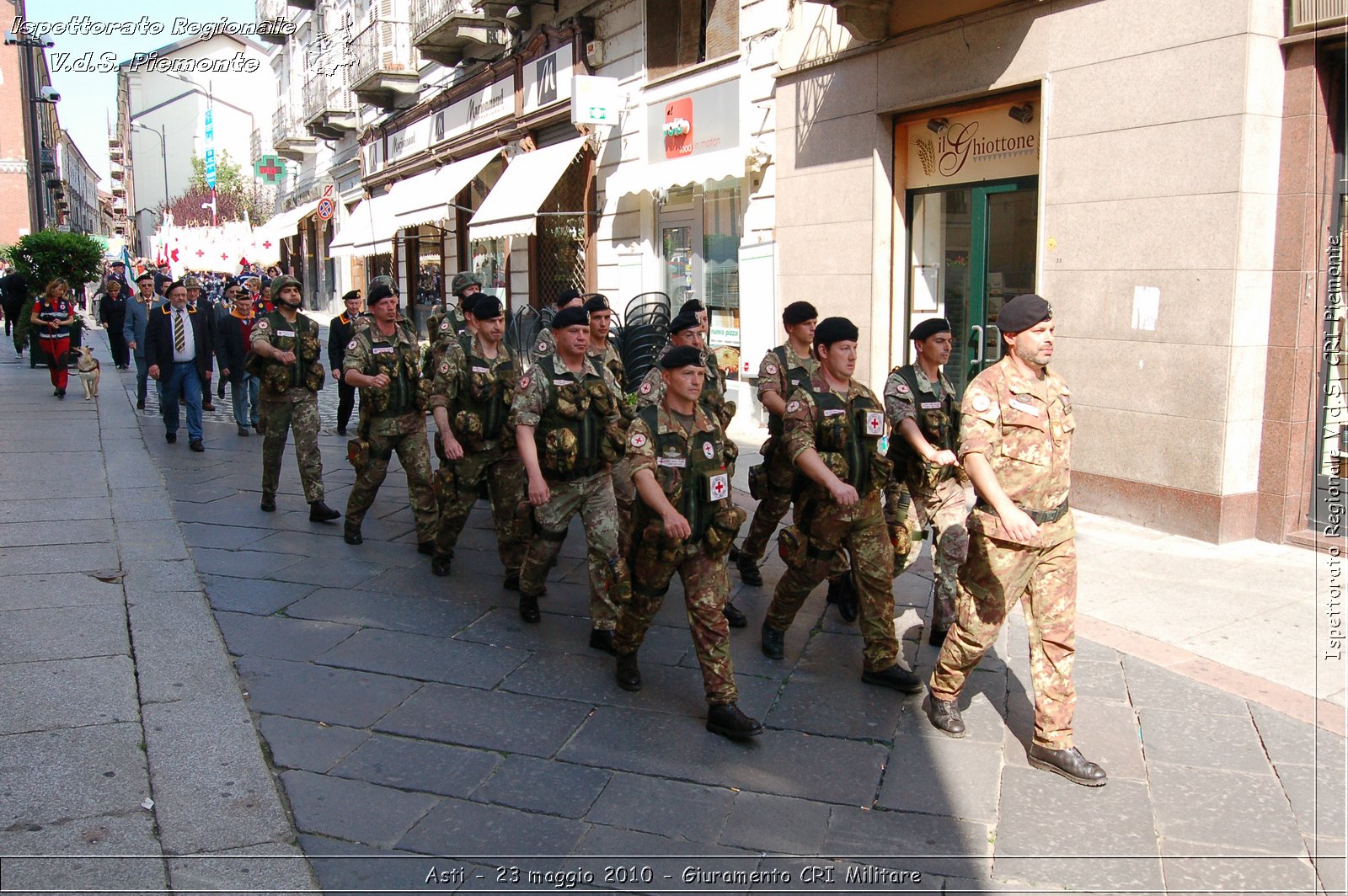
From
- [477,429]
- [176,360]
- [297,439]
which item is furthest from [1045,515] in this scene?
[176,360]

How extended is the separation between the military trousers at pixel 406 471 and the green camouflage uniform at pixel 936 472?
3.18 meters

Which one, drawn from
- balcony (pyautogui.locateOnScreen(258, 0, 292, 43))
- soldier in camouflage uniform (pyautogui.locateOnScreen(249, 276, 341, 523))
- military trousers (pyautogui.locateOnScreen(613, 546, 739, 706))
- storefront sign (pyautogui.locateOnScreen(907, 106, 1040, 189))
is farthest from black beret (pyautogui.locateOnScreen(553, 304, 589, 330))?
balcony (pyautogui.locateOnScreen(258, 0, 292, 43))

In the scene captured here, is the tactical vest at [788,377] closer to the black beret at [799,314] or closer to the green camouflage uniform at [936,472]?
the black beret at [799,314]

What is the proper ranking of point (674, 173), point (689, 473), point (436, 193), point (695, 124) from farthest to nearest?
point (436, 193) → point (674, 173) → point (695, 124) → point (689, 473)

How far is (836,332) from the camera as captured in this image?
4762 millimetres

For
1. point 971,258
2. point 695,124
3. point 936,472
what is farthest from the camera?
point 695,124

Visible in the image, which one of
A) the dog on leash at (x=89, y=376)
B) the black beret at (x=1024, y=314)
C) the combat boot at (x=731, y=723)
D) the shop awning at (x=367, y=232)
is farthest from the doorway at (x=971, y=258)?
the shop awning at (x=367, y=232)

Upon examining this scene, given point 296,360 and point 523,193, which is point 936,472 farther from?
point 523,193

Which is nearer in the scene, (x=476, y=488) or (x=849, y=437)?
(x=849, y=437)

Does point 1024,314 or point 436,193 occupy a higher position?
point 436,193

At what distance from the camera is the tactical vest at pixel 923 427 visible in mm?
5066

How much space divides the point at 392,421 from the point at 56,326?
32.8 ft

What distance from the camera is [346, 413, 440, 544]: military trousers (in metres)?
6.82

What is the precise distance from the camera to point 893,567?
4.72 m
